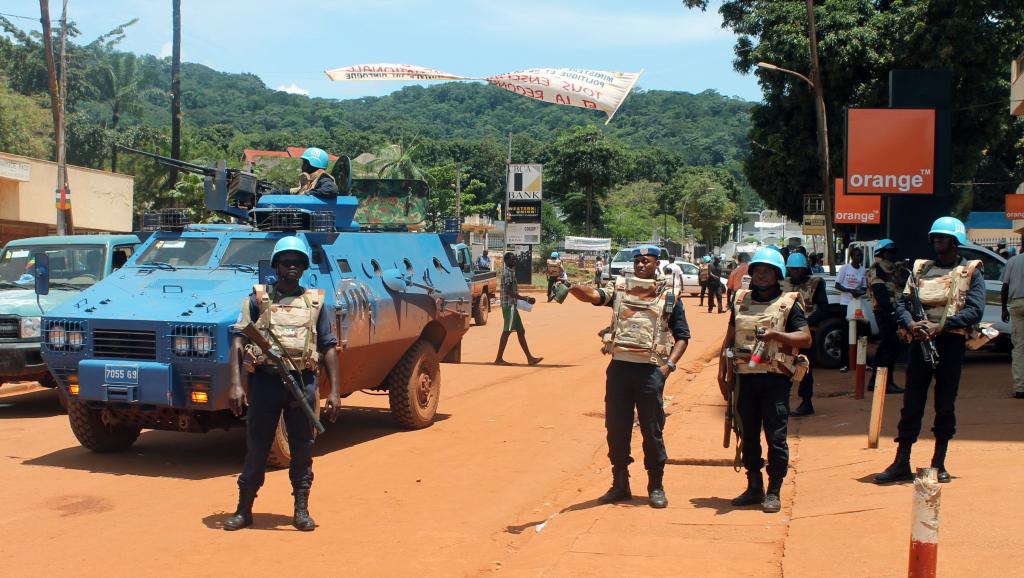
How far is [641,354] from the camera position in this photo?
7.15 m

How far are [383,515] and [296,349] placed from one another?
4.80ft

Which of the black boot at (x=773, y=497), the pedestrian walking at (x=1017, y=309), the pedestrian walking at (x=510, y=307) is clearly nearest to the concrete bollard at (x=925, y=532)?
the black boot at (x=773, y=497)

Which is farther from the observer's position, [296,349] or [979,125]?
[979,125]

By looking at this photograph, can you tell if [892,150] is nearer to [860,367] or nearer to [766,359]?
[860,367]

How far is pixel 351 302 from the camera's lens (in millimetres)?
9539

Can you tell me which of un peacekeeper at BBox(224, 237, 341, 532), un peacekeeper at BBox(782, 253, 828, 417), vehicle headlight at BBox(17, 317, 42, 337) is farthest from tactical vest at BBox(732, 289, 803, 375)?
vehicle headlight at BBox(17, 317, 42, 337)

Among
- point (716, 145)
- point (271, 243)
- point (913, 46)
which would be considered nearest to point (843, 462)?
point (271, 243)

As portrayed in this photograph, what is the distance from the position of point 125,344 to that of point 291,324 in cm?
245

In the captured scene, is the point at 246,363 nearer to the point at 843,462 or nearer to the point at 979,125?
the point at 843,462

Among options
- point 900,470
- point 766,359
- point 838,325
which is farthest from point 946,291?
point 838,325

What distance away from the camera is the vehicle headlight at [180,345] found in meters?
8.17

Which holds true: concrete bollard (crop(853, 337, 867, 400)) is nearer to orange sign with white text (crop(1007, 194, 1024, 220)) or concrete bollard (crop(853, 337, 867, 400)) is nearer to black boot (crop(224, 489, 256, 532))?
black boot (crop(224, 489, 256, 532))

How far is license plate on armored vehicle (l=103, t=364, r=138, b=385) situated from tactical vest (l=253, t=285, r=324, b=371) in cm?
209

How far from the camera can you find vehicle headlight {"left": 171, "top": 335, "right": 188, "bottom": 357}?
8.17m
